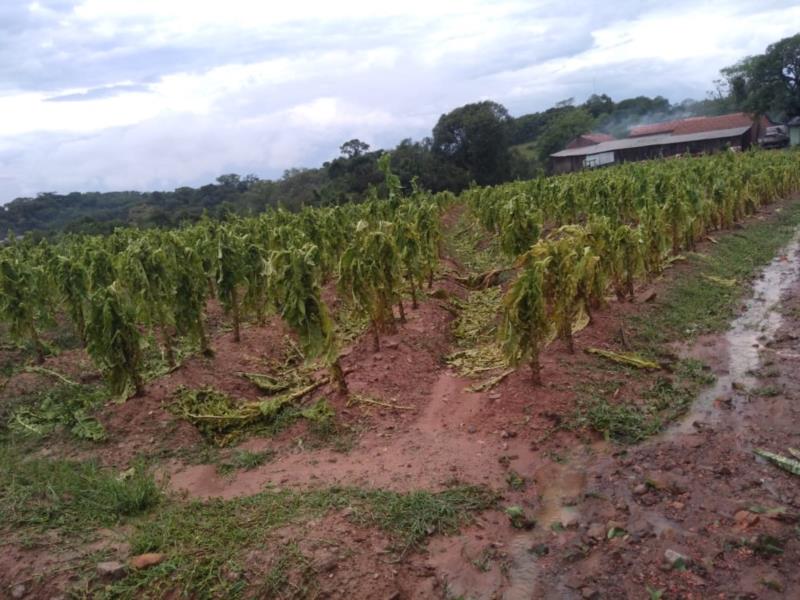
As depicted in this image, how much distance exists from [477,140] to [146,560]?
170ft

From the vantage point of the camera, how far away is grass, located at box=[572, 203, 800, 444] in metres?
7.99

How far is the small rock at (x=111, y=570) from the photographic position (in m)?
5.45

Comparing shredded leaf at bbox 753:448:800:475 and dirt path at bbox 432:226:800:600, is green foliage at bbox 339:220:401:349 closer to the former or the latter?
dirt path at bbox 432:226:800:600

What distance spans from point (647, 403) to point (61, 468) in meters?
7.62

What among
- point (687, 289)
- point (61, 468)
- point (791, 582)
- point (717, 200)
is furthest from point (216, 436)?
point (717, 200)

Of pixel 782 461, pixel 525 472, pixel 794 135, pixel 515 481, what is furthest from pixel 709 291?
pixel 794 135

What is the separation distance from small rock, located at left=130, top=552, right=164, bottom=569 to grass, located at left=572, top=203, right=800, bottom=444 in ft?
16.6

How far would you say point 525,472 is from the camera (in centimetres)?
720

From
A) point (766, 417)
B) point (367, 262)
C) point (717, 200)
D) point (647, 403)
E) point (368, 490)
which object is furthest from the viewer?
point (717, 200)

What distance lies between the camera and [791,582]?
502 centimetres

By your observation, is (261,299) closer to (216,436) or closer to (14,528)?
(216,436)

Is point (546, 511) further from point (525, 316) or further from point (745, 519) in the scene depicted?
point (525, 316)

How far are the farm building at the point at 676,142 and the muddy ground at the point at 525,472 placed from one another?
176ft

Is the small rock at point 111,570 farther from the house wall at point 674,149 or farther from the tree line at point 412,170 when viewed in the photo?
the house wall at point 674,149
